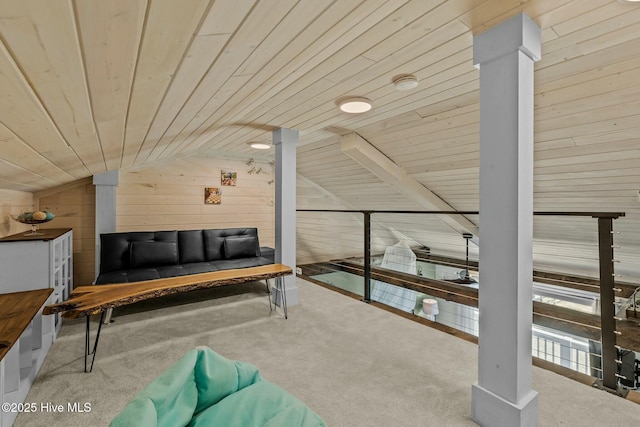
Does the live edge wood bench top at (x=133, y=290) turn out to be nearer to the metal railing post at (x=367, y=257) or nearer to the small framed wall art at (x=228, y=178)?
the metal railing post at (x=367, y=257)

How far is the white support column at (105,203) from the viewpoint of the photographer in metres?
3.58

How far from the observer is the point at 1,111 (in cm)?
89

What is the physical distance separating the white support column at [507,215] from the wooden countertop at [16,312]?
1.94 meters

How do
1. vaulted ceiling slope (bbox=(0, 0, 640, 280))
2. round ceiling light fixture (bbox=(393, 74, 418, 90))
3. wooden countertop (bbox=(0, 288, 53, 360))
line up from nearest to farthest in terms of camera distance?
vaulted ceiling slope (bbox=(0, 0, 640, 280))
wooden countertop (bbox=(0, 288, 53, 360))
round ceiling light fixture (bbox=(393, 74, 418, 90))

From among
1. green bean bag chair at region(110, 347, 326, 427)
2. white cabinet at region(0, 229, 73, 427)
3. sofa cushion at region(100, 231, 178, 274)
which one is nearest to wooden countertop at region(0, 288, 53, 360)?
white cabinet at region(0, 229, 73, 427)

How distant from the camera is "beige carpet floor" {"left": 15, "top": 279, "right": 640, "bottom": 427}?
152cm

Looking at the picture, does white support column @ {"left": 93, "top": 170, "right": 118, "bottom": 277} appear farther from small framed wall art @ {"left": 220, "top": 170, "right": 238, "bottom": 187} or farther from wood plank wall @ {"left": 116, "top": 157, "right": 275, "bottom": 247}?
small framed wall art @ {"left": 220, "top": 170, "right": 238, "bottom": 187}

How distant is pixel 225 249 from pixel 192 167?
1293 millimetres

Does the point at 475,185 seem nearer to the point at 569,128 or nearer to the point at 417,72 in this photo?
the point at 569,128

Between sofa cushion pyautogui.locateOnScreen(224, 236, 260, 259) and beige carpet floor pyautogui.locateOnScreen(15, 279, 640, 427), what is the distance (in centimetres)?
98

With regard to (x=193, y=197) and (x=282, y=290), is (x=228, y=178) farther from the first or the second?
(x=282, y=290)

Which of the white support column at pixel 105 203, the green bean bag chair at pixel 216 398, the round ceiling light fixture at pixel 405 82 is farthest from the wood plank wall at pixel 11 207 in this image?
the round ceiling light fixture at pixel 405 82

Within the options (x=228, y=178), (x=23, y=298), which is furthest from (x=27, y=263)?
(x=228, y=178)

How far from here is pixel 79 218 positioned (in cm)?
360
